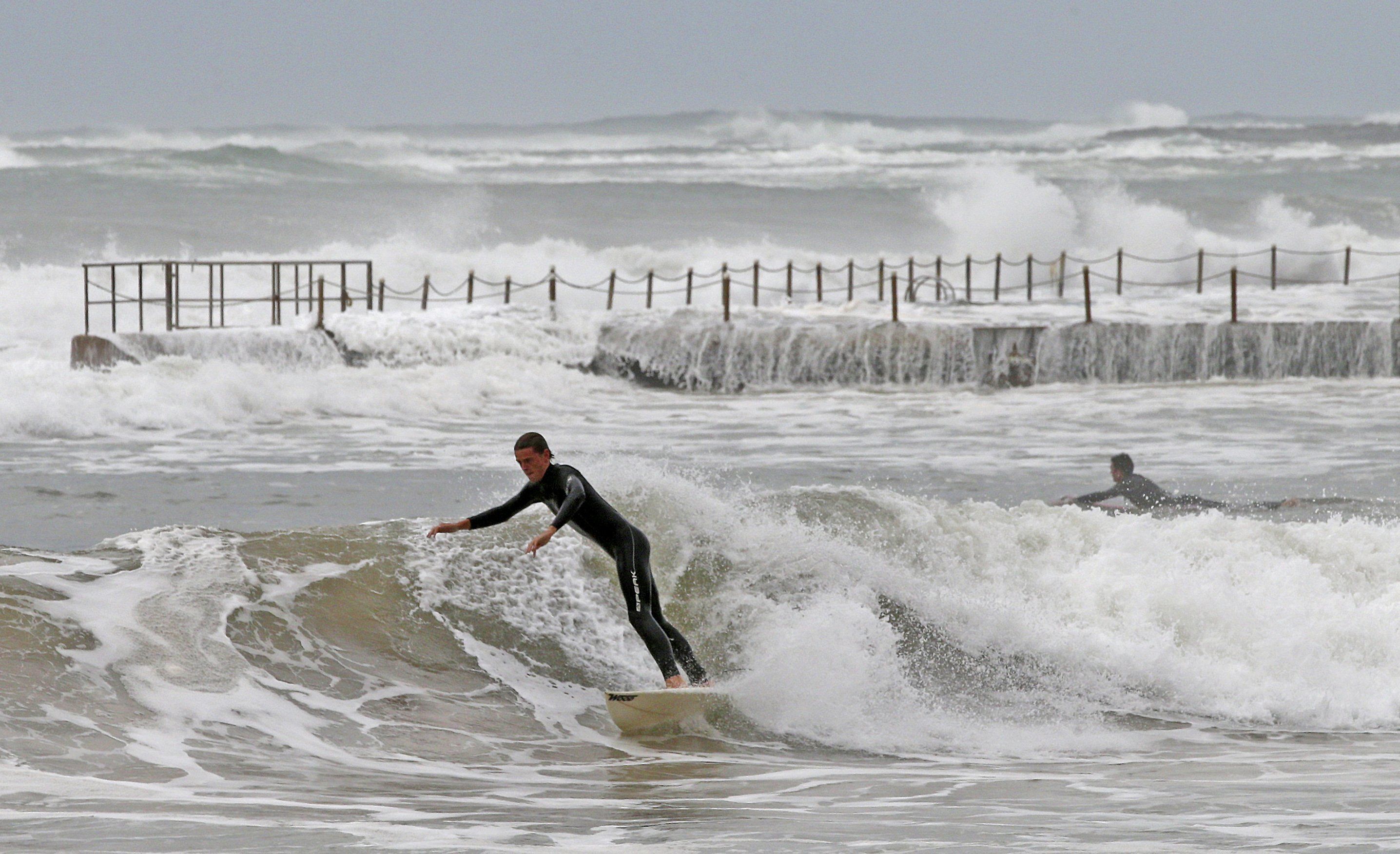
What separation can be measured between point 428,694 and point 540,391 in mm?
17796

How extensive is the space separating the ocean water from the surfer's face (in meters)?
1.26

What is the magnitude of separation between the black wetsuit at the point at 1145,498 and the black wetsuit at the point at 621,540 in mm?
6305

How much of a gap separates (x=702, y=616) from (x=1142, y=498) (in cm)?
505

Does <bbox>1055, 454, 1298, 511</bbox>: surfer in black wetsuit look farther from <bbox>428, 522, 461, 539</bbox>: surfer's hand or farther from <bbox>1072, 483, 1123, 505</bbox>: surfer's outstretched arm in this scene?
<bbox>428, 522, 461, 539</bbox>: surfer's hand

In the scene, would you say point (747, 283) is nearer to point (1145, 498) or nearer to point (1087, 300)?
point (1087, 300)

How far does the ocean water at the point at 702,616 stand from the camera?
251 inches

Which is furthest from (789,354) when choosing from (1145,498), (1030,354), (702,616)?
(702,616)

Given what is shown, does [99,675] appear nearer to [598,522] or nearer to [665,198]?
[598,522]

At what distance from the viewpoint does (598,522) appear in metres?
8.64

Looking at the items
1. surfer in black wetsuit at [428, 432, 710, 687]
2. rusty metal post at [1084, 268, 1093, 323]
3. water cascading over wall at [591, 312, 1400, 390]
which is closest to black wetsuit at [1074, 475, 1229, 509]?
surfer in black wetsuit at [428, 432, 710, 687]

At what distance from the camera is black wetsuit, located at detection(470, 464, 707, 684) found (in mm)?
8336

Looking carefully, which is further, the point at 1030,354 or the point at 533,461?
the point at 1030,354

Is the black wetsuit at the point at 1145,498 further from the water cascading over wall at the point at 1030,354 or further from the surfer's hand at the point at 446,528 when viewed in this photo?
the water cascading over wall at the point at 1030,354

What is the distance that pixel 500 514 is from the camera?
8648mm
